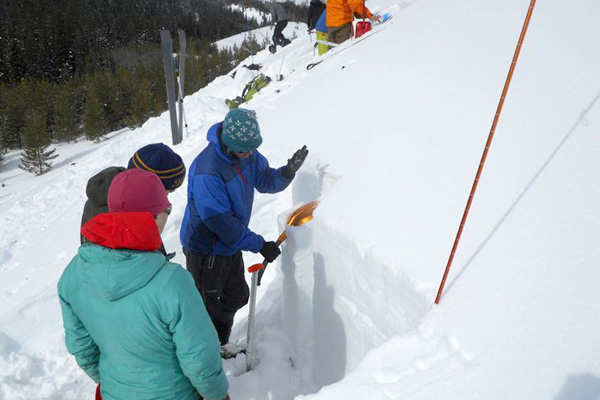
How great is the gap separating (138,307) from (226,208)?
1.14 meters

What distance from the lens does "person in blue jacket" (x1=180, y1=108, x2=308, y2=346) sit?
7.95 ft

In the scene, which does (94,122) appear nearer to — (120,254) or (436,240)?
(120,254)

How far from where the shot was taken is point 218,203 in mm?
2438

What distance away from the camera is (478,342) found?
4.95 ft

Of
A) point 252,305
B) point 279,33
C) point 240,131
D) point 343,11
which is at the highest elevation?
point 240,131

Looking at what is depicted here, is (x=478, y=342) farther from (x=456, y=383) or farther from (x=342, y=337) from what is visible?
(x=342, y=337)

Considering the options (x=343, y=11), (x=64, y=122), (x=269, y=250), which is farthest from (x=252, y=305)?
(x=64, y=122)

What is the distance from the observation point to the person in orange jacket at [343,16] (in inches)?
320

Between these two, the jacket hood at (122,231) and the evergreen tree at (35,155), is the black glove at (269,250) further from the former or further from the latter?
the evergreen tree at (35,155)

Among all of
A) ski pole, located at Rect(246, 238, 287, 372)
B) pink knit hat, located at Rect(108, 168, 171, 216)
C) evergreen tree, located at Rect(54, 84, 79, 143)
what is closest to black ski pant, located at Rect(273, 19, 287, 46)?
ski pole, located at Rect(246, 238, 287, 372)

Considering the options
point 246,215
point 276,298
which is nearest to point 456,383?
point 246,215

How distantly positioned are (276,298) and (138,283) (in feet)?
7.74

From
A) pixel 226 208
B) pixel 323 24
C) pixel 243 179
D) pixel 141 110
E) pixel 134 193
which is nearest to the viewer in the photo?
pixel 134 193

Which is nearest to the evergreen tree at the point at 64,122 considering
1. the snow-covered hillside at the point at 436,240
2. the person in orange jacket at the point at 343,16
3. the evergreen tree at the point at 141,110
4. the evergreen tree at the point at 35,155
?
the evergreen tree at the point at 141,110
